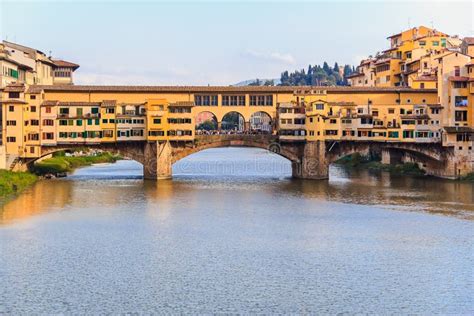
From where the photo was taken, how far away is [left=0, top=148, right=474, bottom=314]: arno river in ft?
76.3

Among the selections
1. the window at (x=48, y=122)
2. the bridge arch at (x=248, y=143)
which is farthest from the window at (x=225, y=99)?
the window at (x=48, y=122)

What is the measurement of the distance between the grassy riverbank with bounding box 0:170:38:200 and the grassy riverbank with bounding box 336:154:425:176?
27196 mm

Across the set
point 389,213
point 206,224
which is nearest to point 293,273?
point 206,224

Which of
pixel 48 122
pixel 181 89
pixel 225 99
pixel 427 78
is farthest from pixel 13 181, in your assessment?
pixel 427 78

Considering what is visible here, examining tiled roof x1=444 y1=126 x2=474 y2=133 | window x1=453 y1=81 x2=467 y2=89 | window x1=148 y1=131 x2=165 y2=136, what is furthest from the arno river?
window x1=453 y1=81 x2=467 y2=89

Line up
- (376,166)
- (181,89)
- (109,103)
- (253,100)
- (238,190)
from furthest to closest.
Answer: (376,166) < (253,100) < (181,89) < (109,103) < (238,190)

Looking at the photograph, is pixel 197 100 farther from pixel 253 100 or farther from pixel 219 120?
pixel 253 100

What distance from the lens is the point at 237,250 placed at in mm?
29922

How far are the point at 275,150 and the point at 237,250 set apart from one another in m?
27.8

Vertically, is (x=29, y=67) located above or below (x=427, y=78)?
above

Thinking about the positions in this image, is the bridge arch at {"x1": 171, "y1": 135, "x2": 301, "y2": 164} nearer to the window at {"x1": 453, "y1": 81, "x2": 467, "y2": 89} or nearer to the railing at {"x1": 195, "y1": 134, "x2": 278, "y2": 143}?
the railing at {"x1": 195, "y1": 134, "x2": 278, "y2": 143}

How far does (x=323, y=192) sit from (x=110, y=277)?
24578 millimetres

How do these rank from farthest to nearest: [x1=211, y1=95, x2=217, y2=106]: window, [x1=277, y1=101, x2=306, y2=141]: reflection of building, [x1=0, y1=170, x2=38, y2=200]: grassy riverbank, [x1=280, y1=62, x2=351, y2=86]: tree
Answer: [x1=280, y1=62, x2=351, y2=86]: tree, [x1=211, y1=95, x2=217, y2=106]: window, [x1=277, y1=101, x2=306, y2=141]: reflection of building, [x1=0, y1=170, x2=38, y2=200]: grassy riverbank

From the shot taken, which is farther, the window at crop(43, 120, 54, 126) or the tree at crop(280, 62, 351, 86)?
the tree at crop(280, 62, 351, 86)
